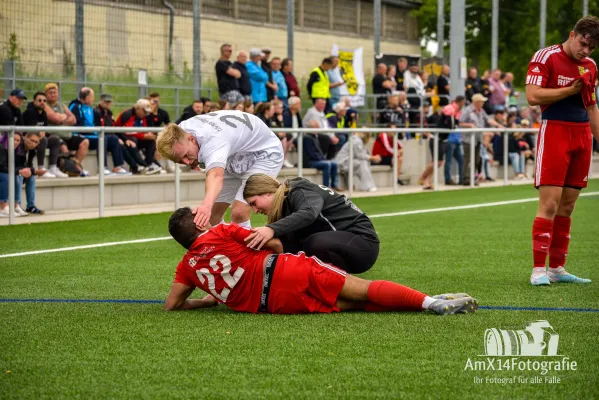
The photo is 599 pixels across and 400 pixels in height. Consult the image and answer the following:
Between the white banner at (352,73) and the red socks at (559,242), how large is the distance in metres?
16.5

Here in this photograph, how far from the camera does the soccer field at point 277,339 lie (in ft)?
17.0

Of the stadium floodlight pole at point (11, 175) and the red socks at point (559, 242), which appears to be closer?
the red socks at point (559, 242)

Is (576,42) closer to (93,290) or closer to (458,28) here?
(93,290)

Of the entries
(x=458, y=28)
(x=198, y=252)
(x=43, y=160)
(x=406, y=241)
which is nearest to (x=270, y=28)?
(x=458, y=28)

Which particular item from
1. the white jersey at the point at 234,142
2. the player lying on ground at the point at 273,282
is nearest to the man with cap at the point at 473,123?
the white jersey at the point at 234,142

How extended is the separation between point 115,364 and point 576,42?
4431mm

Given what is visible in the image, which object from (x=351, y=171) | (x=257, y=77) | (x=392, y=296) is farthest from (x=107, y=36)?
(x=392, y=296)

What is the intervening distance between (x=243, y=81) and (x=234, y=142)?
1129 cm

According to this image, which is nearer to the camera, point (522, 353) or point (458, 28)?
point (522, 353)

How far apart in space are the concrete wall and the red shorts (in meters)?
12.3

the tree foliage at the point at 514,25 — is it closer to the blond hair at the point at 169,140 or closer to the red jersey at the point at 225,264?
the blond hair at the point at 169,140

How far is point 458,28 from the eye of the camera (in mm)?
25047

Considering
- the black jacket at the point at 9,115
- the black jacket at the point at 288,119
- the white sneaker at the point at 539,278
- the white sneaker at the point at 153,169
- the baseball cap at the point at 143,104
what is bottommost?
the white sneaker at the point at 539,278

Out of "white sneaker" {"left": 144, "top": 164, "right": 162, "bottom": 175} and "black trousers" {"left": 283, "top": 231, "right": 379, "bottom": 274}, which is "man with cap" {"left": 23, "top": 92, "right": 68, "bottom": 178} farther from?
"black trousers" {"left": 283, "top": 231, "right": 379, "bottom": 274}
